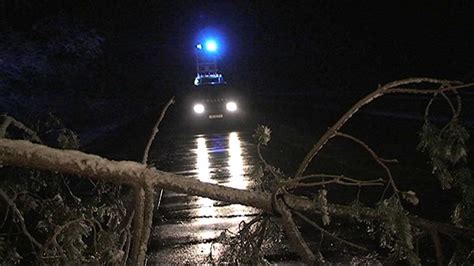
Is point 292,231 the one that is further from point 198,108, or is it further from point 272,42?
point 272,42

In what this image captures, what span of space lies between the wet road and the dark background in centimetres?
608

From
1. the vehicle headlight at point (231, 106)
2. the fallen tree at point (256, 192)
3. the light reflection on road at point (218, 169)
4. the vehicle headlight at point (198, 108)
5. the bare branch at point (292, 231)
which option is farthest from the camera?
the vehicle headlight at point (231, 106)

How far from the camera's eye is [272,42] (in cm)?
4644

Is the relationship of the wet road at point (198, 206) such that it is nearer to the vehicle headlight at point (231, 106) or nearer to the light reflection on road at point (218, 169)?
the light reflection on road at point (218, 169)

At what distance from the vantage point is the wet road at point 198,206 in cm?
576

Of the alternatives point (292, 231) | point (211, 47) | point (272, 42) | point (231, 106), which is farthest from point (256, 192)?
point (272, 42)

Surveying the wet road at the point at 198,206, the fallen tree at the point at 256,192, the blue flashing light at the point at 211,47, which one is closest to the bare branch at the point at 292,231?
the fallen tree at the point at 256,192

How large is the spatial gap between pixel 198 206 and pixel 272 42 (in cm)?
4054

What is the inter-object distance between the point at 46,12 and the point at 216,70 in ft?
32.8

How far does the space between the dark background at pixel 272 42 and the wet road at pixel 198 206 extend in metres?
6.08

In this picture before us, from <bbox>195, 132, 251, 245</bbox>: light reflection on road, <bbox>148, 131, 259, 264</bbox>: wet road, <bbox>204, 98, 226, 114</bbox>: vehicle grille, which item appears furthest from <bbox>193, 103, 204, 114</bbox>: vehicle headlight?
<bbox>148, 131, 259, 264</bbox>: wet road

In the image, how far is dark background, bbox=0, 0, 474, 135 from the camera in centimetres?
2459

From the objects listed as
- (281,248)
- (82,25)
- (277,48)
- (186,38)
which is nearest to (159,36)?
(186,38)

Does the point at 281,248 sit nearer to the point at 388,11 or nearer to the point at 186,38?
the point at 388,11
